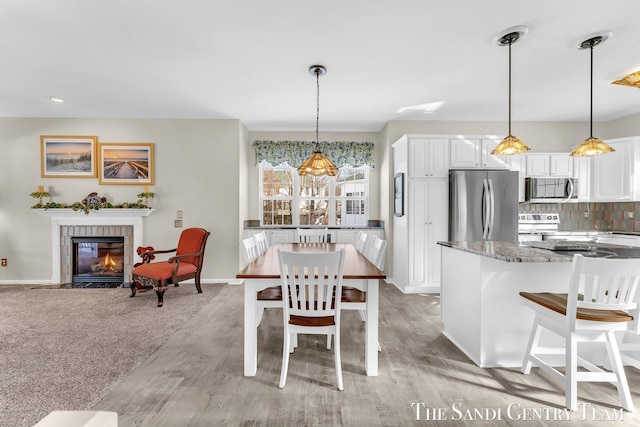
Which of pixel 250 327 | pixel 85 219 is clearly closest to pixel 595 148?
pixel 250 327

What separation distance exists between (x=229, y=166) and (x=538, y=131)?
5005mm

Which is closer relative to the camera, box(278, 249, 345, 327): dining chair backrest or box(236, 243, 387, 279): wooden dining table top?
box(278, 249, 345, 327): dining chair backrest

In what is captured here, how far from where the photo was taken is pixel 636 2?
2.14m

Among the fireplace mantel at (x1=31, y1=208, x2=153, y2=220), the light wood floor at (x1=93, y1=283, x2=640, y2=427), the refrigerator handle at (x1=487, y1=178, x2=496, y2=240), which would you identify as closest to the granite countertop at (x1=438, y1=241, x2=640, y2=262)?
the light wood floor at (x1=93, y1=283, x2=640, y2=427)

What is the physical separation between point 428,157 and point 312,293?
315 centimetres

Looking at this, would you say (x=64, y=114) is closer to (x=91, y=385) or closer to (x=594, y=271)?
(x=91, y=385)

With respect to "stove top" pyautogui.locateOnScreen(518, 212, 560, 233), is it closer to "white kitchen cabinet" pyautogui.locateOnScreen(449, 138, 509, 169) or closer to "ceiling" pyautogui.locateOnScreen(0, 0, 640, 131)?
"white kitchen cabinet" pyautogui.locateOnScreen(449, 138, 509, 169)

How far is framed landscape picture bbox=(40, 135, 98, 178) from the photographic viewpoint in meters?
4.83

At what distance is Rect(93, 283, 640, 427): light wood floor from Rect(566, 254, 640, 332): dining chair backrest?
58 centimetres

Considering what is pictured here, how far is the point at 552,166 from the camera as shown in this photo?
466 cm

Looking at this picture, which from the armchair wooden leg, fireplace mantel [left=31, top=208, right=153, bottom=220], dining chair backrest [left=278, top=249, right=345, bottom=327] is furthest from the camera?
fireplace mantel [left=31, top=208, right=153, bottom=220]

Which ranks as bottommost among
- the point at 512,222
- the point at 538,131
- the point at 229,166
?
the point at 512,222

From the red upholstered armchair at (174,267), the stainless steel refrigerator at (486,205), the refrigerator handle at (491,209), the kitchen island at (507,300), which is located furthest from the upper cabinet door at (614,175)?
the red upholstered armchair at (174,267)

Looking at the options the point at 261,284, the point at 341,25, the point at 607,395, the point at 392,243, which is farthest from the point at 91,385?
the point at 392,243
